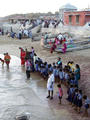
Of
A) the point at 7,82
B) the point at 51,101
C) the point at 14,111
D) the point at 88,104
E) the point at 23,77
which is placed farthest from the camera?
the point at 23,77

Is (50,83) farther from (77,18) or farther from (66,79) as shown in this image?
(77,18)

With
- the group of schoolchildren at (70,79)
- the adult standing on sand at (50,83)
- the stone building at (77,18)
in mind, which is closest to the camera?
the group of schoolchildren at (70,79)

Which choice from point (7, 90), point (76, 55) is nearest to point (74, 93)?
point (7, 90)

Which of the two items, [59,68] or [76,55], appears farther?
[76,55]

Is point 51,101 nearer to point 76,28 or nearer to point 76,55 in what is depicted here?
point 76,55

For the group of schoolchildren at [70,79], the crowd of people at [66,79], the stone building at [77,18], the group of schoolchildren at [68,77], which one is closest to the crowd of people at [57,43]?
the crowd of people at [66,79]

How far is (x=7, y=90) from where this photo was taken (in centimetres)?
1042

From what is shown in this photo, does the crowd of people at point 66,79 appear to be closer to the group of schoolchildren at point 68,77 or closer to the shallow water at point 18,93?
the group of schoolchildren at point 68,77

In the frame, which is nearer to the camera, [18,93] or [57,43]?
[18,93]

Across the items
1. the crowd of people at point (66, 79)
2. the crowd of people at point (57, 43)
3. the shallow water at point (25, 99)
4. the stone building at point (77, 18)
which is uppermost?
the stone building at point (77, 18)

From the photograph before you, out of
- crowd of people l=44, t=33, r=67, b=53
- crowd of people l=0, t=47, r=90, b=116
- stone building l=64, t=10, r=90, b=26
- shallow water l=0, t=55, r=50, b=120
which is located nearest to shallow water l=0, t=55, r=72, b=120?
shallow water l=0, t=55, r=50, b=120

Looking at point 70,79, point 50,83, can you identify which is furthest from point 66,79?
point 50,83

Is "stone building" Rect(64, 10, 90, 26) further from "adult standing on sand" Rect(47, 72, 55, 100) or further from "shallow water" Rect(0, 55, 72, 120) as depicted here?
"adult standing on sand" Rect(47, 72, 55, 100)

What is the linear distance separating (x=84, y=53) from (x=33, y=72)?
5.51m
